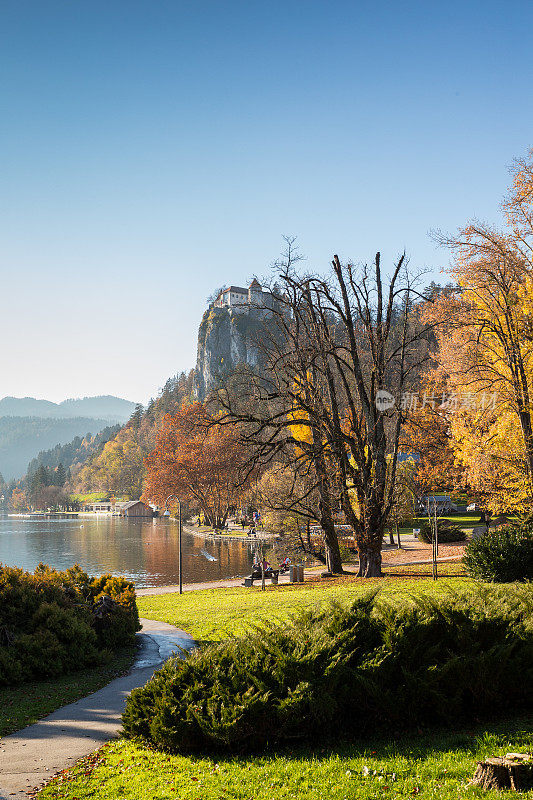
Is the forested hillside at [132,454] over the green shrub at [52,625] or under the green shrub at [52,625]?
over

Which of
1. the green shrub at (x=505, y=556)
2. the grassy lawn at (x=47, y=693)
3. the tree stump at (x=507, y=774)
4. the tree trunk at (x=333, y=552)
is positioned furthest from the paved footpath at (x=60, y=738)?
the tree trunk at (x=333, y=552)

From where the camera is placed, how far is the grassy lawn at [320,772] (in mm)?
5188

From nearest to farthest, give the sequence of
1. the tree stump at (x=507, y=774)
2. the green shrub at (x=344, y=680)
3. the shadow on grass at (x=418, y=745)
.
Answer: the tree stump at (x=507, y=774) → the shadow on grass at (x=418, y=745) → the green shrub at (x=344, y=680)

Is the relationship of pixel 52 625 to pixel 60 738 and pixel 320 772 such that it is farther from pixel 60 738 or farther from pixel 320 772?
pixel 320 772

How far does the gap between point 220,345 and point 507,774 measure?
161309 mm

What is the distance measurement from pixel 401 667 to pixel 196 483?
70112 mm

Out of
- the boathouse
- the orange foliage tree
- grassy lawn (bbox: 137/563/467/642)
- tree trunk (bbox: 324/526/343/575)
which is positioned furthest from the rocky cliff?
A: grassy lawn (bbox: 137/563/467/642)

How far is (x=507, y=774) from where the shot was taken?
481 centimetres

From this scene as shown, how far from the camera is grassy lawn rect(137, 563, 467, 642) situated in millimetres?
14344

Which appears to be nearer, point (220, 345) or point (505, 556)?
point (505, 556)

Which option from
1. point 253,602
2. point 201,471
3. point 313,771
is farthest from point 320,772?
point 201,471

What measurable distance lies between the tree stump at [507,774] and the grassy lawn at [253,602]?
658 cm

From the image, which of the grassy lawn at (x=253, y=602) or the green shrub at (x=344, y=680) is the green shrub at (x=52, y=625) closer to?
the grassy lawn at (x=253, y=602)

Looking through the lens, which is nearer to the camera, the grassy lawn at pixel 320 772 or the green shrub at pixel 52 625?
the grassy lawn at pixel 320 772
